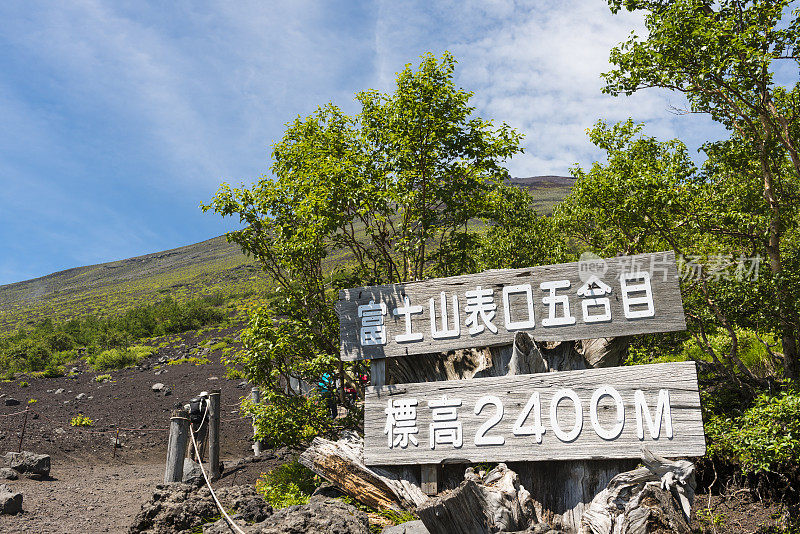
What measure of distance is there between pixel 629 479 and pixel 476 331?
1.88 meters

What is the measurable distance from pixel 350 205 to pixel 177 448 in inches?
152

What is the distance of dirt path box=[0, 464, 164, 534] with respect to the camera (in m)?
6.39

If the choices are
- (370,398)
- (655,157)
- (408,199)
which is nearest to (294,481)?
(370,398)

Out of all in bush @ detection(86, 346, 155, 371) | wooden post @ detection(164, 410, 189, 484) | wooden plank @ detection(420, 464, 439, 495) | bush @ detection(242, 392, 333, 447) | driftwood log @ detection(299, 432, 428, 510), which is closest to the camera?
wooden plank @ detection(420, 464, 439, 495)

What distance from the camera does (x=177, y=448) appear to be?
670 centimetres

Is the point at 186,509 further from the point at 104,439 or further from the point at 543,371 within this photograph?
the point at 104,439

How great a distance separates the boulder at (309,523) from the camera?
4.74 meters

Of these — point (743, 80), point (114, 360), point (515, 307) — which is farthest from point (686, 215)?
point (114, 360)

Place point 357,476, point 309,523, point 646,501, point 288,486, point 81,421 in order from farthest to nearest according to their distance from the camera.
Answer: point 81,421 → point 288,486 → point 357,476 → point 309,523 → point 646,501

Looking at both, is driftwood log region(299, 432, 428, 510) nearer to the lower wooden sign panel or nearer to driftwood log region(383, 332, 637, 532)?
driftwood log region(383, 332, 637, 532)

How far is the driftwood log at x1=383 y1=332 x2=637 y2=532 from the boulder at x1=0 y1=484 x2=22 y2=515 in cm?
513

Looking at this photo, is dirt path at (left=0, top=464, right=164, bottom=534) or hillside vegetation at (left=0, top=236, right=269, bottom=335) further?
hillside vegetation at (left=0, top=236, right=269, bottom=335)

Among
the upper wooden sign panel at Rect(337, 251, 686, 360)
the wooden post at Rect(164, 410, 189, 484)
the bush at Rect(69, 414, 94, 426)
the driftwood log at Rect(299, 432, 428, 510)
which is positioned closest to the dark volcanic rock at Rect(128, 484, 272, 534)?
the driftwood log at Rect(299, 432, 428, 510)

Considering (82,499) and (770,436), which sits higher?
(770,436)
